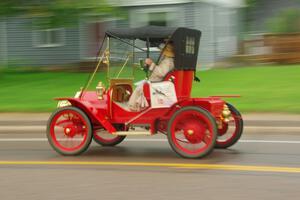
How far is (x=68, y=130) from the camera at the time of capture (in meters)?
9.27

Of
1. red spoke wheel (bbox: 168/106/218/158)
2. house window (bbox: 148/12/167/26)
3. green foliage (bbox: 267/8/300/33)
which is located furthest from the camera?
green foliage (bbox: 267/8/300/33)

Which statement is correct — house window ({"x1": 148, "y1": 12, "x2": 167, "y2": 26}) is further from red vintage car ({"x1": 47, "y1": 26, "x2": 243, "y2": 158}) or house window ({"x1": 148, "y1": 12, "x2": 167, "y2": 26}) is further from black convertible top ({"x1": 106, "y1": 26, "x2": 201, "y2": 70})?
black convertible top ({"x1": 106, "y1": 26, "x2": 201, "y2": 70})

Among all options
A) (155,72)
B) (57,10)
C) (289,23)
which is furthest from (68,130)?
(289,23)

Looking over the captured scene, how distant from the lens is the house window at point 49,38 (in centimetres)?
2578

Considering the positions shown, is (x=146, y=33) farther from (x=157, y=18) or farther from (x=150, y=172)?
(x=157, y=18)

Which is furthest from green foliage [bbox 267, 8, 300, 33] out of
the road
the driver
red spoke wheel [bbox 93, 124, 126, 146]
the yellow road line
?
the yellow road line

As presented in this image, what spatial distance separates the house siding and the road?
14812 millimetres

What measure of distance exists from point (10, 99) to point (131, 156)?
8.42m

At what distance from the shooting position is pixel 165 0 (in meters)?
23.4

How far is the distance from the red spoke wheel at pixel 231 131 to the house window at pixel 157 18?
581 inches

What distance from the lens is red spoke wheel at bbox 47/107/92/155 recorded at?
363 inches

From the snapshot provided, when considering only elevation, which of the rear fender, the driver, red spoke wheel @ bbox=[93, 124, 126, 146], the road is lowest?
the road

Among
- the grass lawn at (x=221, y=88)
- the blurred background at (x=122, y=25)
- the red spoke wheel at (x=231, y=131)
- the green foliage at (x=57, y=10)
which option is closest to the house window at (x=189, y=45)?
the red spoke wheel at (x=231, y=131)

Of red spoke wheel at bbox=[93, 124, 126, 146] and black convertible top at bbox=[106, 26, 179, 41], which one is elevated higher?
black convertible top at bbox=[106, 26, 179, 41]
